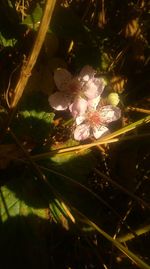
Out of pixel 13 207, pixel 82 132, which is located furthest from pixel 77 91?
pixel 13 207

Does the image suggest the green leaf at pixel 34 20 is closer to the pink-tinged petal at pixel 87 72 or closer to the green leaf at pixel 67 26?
the green leaf at pixel 67 26

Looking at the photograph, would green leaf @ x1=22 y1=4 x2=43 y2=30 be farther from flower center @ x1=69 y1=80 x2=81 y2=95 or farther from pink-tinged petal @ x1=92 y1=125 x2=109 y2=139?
pink-tinged petal @ x1=92 y1=125 x2=109 y2=139

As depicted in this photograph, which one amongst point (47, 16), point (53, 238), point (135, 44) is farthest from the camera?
point (135, 44)

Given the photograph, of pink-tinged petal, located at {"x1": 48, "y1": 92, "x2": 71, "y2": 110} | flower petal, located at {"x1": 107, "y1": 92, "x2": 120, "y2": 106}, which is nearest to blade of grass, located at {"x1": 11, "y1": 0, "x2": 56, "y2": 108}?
pink-tinged petal, located at {"x1": 48, "y1": 92, "x2": 71, "y2": 110}

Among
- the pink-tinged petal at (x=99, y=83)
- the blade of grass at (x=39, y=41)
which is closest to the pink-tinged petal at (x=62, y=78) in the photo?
the pink-tinged petal at (x=99, y=83)

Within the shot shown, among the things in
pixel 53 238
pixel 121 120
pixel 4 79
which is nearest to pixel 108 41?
pixel 121 120

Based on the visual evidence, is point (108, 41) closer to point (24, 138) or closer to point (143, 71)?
point (143, 71)

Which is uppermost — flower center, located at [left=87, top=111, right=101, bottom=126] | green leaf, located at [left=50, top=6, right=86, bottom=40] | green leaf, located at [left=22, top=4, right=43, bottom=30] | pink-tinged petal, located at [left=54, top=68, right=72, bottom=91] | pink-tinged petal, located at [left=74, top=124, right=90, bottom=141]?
green leaf, located at [left=22, top=4, right=43, bottom=30]
